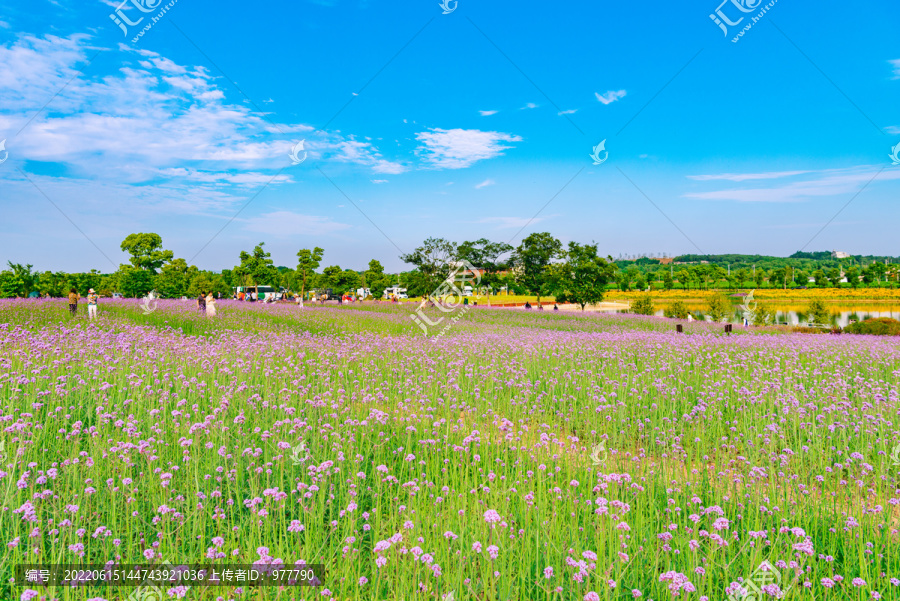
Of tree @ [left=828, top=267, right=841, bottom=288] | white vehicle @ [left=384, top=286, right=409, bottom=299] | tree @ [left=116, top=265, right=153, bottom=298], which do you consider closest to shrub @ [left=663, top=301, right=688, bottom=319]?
tree @ [left=116, top=265, right=153, bottom=298]

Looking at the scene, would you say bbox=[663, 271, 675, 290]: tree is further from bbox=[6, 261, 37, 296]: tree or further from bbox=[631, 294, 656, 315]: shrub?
bbox=[6, 261, 37, 296]: tree

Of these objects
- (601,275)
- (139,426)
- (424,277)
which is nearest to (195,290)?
(424,277)

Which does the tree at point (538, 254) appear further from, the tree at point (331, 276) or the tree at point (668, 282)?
the tree at point (668, 282)

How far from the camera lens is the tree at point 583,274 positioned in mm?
41469

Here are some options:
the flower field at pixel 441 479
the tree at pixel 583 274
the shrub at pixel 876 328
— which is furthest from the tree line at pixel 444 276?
the flower field at pixel 441 479

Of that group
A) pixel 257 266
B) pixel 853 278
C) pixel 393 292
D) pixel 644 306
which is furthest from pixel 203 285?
pixel 853 278

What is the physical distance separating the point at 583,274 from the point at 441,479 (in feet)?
129

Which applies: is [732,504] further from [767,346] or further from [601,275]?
[601,275]

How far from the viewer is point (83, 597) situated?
2551mm

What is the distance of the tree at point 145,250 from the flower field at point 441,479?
62.0 m

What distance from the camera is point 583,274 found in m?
41.6

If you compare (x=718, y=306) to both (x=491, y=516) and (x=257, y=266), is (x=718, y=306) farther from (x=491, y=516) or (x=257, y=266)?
(x=257, y=266)

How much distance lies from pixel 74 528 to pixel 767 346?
603 inches

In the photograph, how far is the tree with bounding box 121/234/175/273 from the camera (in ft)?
203
